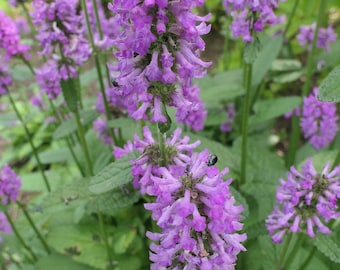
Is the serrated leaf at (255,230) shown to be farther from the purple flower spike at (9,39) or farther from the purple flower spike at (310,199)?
the purple flower spike at (9,39)

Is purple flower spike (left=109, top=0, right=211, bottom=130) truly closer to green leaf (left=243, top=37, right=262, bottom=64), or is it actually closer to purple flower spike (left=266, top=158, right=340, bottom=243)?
purple flower spike (left=266, top=158, right=340, bottom=243)

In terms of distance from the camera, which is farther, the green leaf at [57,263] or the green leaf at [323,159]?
the green leaf at [57,263]

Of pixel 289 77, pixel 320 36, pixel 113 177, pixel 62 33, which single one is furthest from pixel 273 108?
pixel 113 177

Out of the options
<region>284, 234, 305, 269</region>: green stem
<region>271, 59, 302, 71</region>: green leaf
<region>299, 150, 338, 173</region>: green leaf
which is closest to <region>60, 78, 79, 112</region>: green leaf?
<region>284, 234, 305, 269</region>: green stem

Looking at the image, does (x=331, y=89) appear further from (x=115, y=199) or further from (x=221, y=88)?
(x=221, y=88)

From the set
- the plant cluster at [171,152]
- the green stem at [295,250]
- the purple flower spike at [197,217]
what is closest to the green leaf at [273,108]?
the plant cluster at [171,152]

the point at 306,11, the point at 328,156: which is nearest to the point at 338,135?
the point at 328,156
